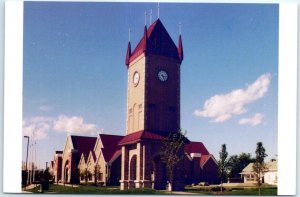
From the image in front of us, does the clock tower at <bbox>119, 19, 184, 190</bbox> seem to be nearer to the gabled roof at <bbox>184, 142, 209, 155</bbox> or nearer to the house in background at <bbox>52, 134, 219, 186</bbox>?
the house in background at <bbox>52, 134, 219, 186</bbox>

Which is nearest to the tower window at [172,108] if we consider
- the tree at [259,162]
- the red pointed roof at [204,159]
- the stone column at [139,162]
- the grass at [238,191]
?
the stone column at [139,162]

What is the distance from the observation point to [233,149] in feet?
31.0

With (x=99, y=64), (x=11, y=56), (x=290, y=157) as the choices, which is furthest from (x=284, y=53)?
(x=11, y=56)

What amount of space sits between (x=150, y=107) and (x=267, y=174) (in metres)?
2.03

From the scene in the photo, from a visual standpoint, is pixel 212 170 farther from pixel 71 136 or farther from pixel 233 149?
pixel 71 136

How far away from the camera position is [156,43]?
980 cm

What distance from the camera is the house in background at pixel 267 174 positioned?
9359 mm

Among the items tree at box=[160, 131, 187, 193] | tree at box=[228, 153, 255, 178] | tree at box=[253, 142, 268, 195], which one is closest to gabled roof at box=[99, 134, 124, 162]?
tree at box=[160, 131, 187, 193]

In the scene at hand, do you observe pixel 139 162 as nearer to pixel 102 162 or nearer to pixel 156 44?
pixel 102 162

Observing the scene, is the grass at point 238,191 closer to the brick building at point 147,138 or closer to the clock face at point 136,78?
the brick building at point 147,138

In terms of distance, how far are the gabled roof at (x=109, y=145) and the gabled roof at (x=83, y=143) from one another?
0.51 ft

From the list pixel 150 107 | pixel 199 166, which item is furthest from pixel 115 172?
pixel 199 166

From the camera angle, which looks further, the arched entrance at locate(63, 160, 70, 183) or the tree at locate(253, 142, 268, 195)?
the arched entrance at locate(63, 160, 70, 183)

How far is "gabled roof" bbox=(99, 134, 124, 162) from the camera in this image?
959 cm
